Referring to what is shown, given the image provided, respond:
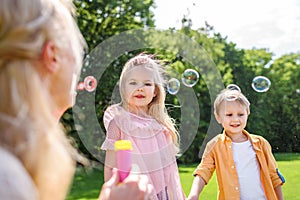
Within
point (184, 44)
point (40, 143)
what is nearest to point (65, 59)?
point (40, 143)

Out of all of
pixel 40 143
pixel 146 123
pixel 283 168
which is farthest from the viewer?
pixel 283 168

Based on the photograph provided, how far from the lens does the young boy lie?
359 centimetres

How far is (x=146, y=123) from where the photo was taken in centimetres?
359

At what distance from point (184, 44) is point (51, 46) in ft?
18.2

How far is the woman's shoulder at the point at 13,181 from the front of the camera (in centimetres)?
73

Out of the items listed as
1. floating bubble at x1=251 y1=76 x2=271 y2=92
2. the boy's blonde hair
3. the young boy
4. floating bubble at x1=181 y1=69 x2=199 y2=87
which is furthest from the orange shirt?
floating bubble at x1=251 y1=76 x2=271 y2=92

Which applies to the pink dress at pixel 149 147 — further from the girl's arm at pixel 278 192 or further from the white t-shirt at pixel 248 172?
the girl's arm at pixel 278 192

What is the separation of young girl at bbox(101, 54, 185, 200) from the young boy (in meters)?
0.26

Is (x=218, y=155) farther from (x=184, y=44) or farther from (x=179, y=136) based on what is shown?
(x=184, y=44)

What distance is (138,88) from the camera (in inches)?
141

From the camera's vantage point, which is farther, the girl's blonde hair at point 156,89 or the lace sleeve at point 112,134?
the girl's blonde hair at point 156,89

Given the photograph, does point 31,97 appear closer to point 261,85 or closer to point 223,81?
point 261,85

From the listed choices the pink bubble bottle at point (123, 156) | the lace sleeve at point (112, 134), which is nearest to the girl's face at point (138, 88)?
the lace sleeve at point (112, 134)

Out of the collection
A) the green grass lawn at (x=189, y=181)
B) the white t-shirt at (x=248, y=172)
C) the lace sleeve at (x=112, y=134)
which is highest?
the lace sleeve at (x=112, y=134)
